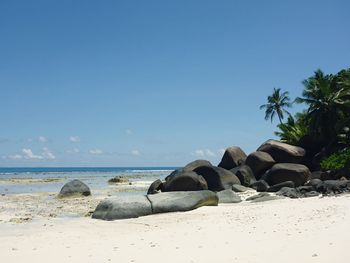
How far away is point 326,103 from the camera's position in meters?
38.8

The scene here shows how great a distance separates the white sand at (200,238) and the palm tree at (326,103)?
25370 mm

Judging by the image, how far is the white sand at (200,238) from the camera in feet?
27.4

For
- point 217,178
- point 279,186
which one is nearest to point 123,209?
point 279,186

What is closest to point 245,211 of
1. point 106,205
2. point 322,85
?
point 106,205

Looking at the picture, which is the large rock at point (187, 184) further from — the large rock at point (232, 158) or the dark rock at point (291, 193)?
the large rock at point (232, 158)

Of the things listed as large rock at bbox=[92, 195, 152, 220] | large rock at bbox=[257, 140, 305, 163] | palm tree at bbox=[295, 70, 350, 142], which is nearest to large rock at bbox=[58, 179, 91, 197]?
large rock at bbox=[92, 195, 152, 220]

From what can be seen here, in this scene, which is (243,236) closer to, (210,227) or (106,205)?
(210,227)

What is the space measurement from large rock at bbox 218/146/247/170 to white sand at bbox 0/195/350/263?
2245 centimetres

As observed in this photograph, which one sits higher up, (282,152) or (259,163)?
(282,152)

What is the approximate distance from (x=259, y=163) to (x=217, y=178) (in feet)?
22.4

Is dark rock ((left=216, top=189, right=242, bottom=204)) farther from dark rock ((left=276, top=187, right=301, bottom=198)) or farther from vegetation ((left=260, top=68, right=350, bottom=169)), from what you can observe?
vegetation ((left=260, top=68, right=350, bottom=169))

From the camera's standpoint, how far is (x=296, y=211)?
12.7 metres

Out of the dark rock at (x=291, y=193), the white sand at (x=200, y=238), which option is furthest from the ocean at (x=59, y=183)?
the white sand at (x=200, y=238)

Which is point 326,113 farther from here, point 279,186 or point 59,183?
point 59,183
